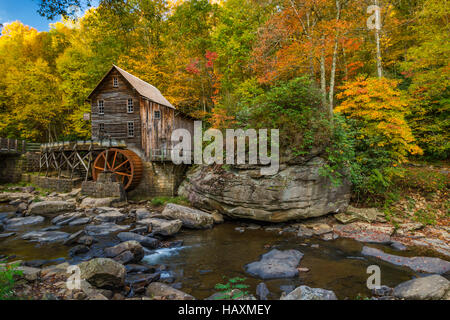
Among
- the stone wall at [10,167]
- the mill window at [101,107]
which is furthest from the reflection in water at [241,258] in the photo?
the stone wall at [10,167]

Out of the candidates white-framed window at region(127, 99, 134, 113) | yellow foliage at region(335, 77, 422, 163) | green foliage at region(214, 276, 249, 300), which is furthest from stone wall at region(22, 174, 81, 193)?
yellow foliage at region(335, 77, 422, 163)

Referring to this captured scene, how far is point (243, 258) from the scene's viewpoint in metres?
6.21

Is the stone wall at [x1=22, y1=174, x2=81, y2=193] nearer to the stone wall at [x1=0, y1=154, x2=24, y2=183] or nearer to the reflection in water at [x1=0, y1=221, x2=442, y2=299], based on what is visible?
the stone wall at [x1=0, y1=154, x2=24, y2=183]

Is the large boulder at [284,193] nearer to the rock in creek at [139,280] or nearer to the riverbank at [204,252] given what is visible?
the riverbank at [204,252]

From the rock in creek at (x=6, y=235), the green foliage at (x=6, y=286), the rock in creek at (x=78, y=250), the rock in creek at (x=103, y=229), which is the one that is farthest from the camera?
the rock in creek at (x=103, y=229)

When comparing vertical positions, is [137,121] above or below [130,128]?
above

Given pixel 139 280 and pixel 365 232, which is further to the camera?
pixel 365 232

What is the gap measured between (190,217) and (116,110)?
37.8 feet

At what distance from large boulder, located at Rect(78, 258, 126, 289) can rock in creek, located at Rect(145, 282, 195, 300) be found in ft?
2.05

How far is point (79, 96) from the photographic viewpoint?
20.4 meters

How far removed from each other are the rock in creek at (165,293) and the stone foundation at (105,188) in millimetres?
9733

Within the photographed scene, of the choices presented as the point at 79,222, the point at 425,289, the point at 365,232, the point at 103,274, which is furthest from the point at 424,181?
the point at 79,222

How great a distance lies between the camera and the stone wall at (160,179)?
44.7 ft

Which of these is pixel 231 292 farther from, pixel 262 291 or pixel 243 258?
pixel 243 258
